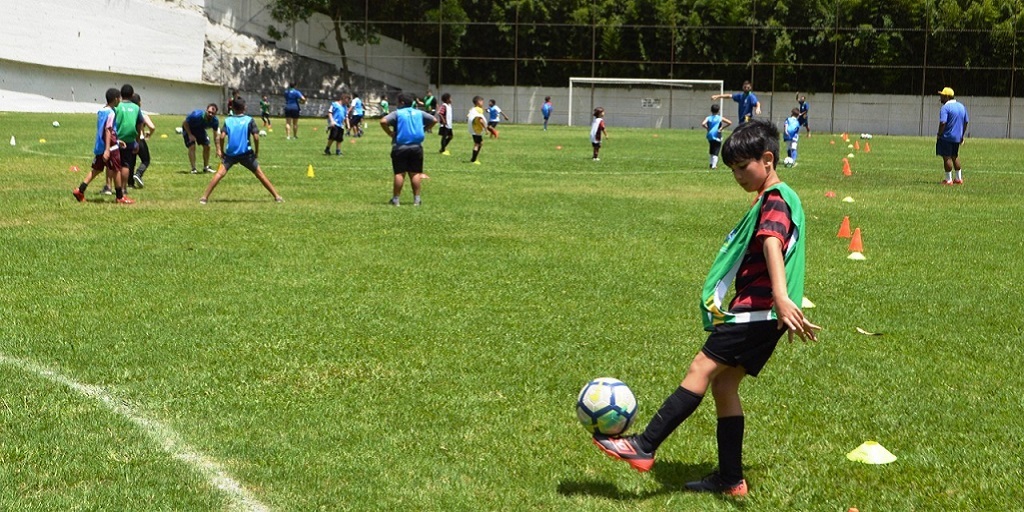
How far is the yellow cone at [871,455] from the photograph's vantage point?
5.62 m

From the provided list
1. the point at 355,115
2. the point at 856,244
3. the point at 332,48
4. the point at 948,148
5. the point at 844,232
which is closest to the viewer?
the point at 856,244

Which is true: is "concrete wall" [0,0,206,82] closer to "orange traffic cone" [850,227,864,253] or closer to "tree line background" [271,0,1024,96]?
"tree line background" [271,0,1024,96]

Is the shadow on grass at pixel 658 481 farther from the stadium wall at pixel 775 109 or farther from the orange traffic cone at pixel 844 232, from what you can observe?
the stadium wall at pixel 775 109

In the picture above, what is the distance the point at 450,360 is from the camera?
7578mm

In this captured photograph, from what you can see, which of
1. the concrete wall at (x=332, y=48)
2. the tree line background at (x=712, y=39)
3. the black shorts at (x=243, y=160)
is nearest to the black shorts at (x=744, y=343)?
the black shorts at (x=243, y=160)

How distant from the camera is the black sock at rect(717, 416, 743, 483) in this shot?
518cm

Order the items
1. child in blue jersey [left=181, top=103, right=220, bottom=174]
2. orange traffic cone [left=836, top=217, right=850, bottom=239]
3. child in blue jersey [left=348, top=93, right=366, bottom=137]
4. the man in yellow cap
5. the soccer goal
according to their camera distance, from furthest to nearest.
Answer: the soccer goal < child in blue jersey [left=348, top=93, right=366, bottom=137] < child in blue jersey [left=181, top=103, right=220, bottom=174] < the man in yellow cap < orange traffic cone [left=836, top=217, right=850, bottom=239]

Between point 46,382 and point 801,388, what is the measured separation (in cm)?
449

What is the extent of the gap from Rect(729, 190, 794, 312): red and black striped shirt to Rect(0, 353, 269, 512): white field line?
2233mm

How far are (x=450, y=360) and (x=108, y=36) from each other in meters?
51.8

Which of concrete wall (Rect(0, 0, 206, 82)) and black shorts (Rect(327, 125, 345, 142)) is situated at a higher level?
concrete wall (Rect(0, 0, 206, 82))

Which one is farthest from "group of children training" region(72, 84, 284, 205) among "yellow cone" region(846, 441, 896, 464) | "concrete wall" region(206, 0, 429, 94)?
"concrete wall" region(206, 0, 429, 94)

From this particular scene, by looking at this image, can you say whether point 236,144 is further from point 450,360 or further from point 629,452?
point 629,452

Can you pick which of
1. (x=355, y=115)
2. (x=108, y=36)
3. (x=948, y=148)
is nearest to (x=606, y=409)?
(x=948, y=148)
